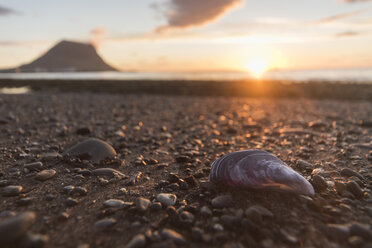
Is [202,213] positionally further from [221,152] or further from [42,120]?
[42,120]

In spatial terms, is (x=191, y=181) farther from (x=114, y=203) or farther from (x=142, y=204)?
(x=114, y=203)

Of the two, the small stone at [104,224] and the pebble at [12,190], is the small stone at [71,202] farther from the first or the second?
the pebble at [12,190]

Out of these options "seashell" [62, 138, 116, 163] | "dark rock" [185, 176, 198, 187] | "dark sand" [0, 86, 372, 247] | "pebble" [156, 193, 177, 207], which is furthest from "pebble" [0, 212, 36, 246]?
"seashell" [62, 138, 116, 163]

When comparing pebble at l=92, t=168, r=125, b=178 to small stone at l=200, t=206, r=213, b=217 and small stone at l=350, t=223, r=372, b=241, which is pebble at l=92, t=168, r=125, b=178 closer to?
small stone at l=200, t=206, r=213, b=217

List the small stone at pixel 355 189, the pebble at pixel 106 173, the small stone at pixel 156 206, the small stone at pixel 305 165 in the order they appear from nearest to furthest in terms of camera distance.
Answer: the small stone at pixel 156 206, the small stone at pixel 355 189, the pebble at pixel 106 173, the small stone at pixel 305 165

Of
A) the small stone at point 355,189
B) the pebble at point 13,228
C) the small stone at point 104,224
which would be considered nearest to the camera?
the pebble at point 13,228

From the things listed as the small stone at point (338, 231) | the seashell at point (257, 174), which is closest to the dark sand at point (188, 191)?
the small stone at point (338, 231)

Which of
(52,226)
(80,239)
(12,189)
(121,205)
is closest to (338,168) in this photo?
(121,205)
